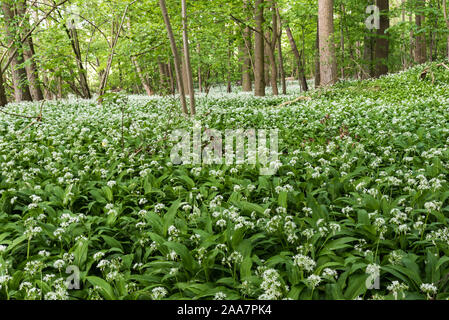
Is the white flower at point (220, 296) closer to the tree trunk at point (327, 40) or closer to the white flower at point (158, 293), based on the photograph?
the white flower at point (158, 293)

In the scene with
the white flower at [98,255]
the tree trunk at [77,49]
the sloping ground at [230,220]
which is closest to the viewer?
the sloping ground at [230,220]

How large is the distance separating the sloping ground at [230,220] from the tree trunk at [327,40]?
4921 millimetres

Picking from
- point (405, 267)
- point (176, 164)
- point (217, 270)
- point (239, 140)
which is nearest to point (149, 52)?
point (239, 140)

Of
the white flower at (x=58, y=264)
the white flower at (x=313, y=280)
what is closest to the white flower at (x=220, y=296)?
the white flower at (x=313, y=280)

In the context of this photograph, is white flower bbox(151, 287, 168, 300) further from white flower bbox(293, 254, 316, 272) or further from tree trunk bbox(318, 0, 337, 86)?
tree trunk bbox(318, 0, 337, 86)

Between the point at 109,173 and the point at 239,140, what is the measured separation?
220cm

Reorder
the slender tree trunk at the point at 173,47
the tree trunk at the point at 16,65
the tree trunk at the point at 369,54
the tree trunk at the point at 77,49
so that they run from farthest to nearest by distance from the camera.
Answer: the tree trunk at the point at 369,54, the tree trunk at the point at 77,49, the tree trunk at the point at 16,65, the slender tree trunk at the point at 173,47

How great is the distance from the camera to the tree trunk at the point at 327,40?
9.71 m

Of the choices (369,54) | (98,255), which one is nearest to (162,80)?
(369,54)

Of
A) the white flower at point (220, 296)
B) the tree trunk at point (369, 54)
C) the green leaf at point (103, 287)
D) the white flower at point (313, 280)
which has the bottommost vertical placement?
the white flower at point (220, 296)

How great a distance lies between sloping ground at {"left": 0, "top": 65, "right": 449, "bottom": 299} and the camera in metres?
2.15

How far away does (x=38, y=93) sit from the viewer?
1306cm

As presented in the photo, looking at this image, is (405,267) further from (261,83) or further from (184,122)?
(261,83)

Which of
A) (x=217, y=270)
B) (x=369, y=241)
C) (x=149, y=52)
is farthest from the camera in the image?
(x=149, y=52)
